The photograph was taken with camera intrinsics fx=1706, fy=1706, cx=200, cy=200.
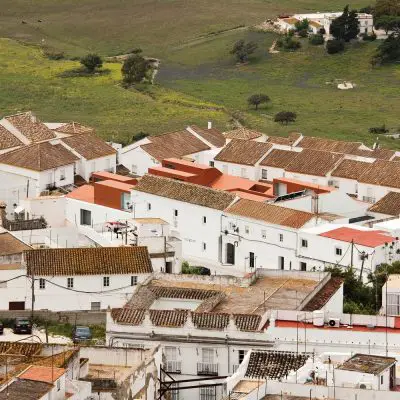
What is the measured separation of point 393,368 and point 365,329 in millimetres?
6771

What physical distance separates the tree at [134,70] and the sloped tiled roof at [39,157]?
39177 mm

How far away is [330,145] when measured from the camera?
86.5m

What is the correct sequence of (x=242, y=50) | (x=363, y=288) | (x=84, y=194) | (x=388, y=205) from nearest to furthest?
1. (x=363, y=288)
2. (x=388, y=205)
3. (x=84, y=194)
4. (x=242, y=50)

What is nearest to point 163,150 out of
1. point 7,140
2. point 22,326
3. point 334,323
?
point 7,140

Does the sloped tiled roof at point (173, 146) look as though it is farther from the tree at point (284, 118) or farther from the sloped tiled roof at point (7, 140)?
the tree at point (284, 118)

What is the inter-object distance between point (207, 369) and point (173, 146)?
35704 millimetres

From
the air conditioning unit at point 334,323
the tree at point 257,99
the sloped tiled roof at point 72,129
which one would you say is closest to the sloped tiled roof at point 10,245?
the air conditioning unit at point 334,323

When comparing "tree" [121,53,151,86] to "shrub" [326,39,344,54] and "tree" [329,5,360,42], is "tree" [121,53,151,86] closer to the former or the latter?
"shrub" [326,39,344,54]

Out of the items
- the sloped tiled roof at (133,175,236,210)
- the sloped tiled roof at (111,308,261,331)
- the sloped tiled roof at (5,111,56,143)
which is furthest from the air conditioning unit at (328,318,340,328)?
the sloped tiled roof at (5,111,56,143)

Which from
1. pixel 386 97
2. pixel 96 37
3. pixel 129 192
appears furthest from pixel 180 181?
pixel 96 37

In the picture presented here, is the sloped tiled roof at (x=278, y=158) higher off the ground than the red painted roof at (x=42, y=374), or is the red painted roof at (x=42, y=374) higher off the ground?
the red painted roof at (x=42, y=374)

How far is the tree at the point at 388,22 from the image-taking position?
12744 cm

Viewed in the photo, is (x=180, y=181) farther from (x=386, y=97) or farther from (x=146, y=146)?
(x=386, y=97)

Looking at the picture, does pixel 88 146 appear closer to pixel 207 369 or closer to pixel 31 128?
pixel 31 128
